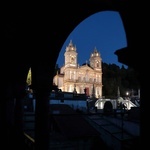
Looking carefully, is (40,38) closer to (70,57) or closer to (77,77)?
(70,57)

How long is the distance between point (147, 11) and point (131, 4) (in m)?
0.21

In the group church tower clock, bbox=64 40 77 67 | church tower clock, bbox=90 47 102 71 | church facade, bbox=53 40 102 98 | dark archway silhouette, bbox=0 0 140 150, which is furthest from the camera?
church tower clock, bbox=90 47 102 71

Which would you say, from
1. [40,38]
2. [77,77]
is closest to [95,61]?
[77,77]

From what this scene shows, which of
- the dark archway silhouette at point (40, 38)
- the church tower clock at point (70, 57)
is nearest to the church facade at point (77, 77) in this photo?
the church tower clock at point (70, 57)

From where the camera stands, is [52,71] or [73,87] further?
[73,87]

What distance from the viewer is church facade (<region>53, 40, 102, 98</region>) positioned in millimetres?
59156

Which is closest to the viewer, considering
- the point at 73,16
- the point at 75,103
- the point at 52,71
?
the point at 73,16

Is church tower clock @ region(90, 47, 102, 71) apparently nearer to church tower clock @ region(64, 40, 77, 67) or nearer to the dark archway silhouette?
church tower clock @ region(64, 40, 77, 67)

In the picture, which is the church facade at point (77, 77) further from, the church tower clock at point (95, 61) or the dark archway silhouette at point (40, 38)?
the dark archway silhouette at point (40, 38)

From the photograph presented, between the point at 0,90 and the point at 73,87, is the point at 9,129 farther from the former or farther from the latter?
the point at 73,87

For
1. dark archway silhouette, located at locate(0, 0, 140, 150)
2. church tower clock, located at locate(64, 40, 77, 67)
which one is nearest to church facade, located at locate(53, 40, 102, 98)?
church tower clock, located at locate(64, 40, 77, 67)

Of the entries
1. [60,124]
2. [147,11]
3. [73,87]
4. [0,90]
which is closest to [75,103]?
[60,124]

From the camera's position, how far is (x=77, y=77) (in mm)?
61375

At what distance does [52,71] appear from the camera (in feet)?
17.6
